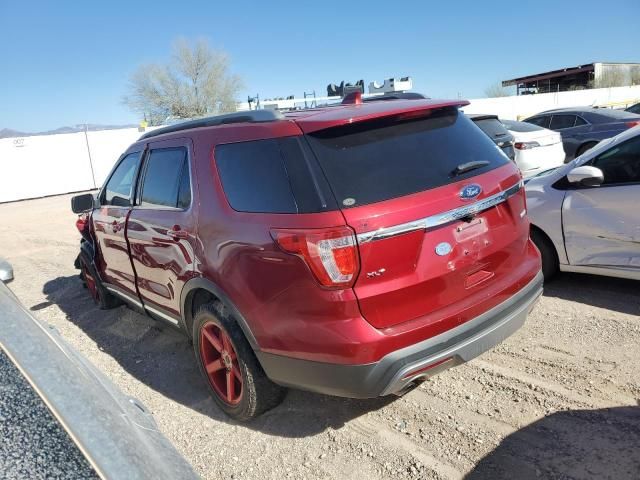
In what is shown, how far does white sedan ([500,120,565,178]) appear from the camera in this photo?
890 cm

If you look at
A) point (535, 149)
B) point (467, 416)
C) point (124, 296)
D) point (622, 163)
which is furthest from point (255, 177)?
point (535, 149)

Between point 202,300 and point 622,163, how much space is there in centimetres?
360

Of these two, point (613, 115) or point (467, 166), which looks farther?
point (613, 115)

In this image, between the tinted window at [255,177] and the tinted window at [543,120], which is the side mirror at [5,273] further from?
the tinted window at [543,120]

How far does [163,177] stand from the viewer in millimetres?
3656

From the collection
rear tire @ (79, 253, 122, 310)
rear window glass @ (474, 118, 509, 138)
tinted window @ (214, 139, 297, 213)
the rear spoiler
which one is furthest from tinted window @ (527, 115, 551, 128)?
tinted window @ (214, 139, 297, 213)

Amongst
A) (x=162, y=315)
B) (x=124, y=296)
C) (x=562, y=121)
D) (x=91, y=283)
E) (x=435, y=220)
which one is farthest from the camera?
(x=562, y=121)

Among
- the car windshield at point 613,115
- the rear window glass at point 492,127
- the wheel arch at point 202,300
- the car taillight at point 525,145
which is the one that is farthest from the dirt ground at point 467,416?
the car windshield at point 613,115

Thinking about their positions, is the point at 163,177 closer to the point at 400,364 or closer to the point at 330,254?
the point at 330,254

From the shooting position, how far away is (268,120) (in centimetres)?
276

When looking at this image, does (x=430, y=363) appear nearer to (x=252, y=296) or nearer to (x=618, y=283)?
(x=252, y=296)

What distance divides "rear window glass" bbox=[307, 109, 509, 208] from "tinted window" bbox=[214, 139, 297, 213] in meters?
0.22

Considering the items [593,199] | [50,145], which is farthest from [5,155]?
[593,199]

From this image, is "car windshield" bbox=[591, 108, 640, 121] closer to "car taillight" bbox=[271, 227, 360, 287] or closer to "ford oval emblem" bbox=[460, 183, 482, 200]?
"ford oval emblem" bbox=[460, 183, 482, 200]
